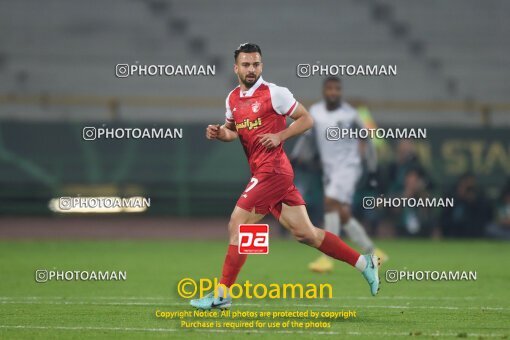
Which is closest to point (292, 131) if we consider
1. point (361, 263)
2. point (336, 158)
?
point (361, 263)

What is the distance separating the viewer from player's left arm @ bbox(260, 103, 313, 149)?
28.4ft

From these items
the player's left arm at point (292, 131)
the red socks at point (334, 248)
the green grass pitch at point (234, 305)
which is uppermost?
the player's left arm at point (292, 131)

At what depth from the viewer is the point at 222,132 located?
921 centimetres

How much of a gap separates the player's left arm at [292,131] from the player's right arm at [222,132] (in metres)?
0.41

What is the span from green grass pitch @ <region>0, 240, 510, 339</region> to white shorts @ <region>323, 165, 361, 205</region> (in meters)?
0.90

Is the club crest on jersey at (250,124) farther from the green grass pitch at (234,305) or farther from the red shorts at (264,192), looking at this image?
the green grass pitch at (234,305)

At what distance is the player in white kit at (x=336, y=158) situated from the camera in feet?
44.3

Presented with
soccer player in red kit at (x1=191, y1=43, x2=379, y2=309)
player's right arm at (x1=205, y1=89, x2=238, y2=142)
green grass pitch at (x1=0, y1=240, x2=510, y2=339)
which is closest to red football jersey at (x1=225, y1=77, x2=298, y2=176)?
soccer player in red kit at (x1=191, y1=43, x2=379, y2=309)

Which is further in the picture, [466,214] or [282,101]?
[466,214]

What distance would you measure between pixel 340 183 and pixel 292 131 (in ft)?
16.4

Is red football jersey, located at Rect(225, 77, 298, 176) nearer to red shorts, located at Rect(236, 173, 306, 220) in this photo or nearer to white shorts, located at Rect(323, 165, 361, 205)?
red shorts, located at Rect(236, 173, 306, 220)

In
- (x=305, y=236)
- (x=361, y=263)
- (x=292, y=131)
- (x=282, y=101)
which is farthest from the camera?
(x=361, y=263)

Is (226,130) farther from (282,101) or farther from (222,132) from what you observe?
(282,101)

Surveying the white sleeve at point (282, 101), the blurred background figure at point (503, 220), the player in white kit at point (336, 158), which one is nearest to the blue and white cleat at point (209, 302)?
the white sleeve at point (282, 101)
